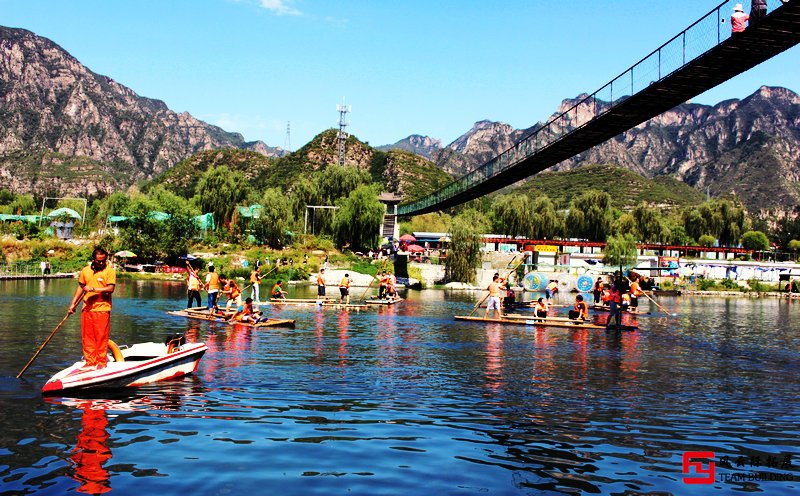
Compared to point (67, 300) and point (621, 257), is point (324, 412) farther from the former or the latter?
point (621, 257)

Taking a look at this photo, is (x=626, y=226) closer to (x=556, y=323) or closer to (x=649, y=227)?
(x=649, y=227)

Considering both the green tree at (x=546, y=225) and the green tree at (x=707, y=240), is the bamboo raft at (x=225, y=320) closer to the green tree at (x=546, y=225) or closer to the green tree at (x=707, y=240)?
the green tree at (x=546, y=225)

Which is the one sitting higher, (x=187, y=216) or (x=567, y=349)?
(x=187, y=216)

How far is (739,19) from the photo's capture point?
2042 centimetres

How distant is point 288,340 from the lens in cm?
2478

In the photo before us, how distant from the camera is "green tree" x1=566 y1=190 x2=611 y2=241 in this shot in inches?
4574

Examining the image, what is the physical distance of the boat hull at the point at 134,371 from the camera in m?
13.7

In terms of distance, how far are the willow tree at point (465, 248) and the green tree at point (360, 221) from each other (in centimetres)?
1411

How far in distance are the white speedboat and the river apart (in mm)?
277

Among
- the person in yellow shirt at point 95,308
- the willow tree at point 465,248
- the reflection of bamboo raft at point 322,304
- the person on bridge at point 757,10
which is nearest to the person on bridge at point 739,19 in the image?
the person on bridge at point 757,10

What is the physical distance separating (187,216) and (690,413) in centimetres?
7427

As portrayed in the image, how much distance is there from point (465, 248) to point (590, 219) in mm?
47525

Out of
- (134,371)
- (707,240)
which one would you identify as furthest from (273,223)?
(707,240)

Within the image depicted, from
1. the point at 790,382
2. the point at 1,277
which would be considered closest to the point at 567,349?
the point at 790,382
